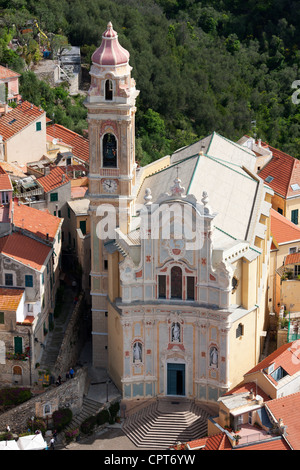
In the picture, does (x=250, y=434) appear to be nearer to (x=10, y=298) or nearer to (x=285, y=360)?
(x=285, y=360)

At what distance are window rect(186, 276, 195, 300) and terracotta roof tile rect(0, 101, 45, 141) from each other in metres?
25.7

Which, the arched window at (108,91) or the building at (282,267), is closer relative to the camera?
the arched window at (108,91)

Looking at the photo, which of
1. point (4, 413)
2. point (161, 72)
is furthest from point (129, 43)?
point (4, 413)

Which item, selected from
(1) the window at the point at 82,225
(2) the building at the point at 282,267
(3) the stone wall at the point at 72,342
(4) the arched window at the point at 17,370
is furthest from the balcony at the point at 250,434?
(1) the window at the point at 82,225

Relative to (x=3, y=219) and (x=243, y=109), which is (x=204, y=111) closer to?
(x=243, y=109)

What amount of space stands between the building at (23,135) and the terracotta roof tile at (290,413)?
33.1 meters

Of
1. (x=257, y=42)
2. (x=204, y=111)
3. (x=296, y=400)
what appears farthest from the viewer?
(x=257, y=42)

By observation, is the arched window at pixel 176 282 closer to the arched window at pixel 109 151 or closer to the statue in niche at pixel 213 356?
the statue in niche at pixel 213 356

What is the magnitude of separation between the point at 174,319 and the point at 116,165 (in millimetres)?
10216

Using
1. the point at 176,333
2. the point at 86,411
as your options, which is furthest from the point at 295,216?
the point at 86,411

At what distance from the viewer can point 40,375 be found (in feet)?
276

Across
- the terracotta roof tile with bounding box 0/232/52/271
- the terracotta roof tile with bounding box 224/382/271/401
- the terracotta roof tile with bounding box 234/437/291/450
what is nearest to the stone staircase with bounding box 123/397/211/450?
the terracotta roof tile with bounding box 224/382/271/401

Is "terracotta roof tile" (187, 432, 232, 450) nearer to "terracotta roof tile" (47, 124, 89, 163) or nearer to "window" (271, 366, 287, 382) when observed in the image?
"window" (271, 366, 287, 382)

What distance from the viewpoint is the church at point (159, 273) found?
80250 millimetres
